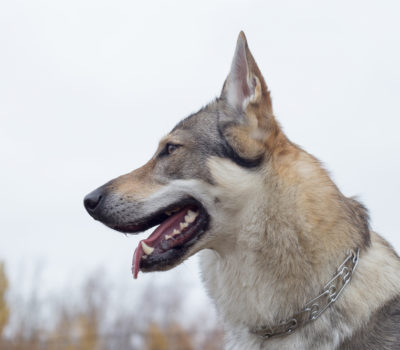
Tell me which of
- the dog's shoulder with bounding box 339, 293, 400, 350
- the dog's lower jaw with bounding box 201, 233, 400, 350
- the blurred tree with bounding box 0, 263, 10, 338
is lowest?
the blurred tree with bounding box 0, 263, 10, 338

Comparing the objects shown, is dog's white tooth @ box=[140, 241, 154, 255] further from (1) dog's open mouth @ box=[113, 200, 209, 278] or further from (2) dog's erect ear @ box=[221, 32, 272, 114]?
(2) dog's erect ear @ box=[221, 32, 272, 114]

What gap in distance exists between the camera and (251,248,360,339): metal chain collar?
159 inches

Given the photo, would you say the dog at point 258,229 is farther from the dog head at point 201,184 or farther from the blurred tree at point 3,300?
the blurred tree at point 3,300

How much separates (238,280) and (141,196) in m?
0.98

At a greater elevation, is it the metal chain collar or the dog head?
the dog head

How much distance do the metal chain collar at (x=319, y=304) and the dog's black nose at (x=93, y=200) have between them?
5.11 feet

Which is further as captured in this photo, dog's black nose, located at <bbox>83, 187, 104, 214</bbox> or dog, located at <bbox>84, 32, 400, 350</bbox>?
dog's black nose, located at <bbox>83, 187, 104, 214</bbox>

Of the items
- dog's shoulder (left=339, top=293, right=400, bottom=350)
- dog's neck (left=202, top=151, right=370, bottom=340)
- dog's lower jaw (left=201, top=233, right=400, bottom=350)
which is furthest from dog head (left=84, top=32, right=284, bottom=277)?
dog's shoulder (left=339, top=293, right=400, bottom=350)

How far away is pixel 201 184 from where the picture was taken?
4.48m

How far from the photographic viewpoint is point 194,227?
447 cm

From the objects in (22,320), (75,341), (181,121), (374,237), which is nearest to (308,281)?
(374,237)

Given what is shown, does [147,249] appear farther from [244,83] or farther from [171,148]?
[244,83]

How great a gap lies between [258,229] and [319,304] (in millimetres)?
667

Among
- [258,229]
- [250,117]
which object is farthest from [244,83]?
[258,229]
